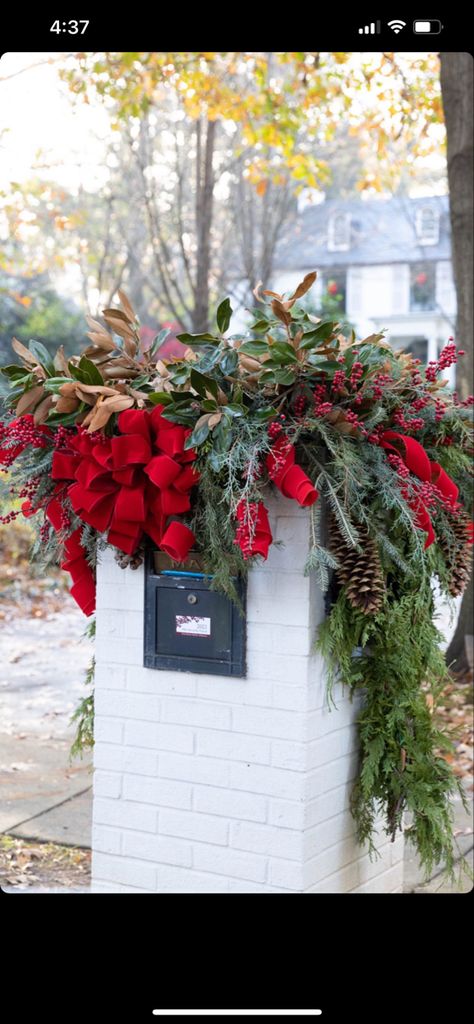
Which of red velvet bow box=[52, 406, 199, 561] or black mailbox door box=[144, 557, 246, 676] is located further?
black mailbox door box=[144, 557, 246, 676]

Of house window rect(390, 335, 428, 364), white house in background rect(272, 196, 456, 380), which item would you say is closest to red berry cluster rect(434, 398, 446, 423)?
white house in background rect(272, 196, 456, 380)

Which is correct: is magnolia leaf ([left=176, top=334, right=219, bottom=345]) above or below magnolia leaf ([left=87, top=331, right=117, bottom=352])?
below

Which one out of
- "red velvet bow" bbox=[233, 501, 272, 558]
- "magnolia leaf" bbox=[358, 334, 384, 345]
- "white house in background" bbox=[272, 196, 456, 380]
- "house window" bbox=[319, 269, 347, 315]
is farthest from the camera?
"white house in background" bbox=[272, 196, 456, 380]

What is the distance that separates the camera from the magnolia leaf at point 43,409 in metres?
2.26

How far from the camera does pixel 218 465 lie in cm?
201

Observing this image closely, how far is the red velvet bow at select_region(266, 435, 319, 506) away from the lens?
199 centimetres

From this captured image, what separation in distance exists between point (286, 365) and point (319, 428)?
0.48 feet

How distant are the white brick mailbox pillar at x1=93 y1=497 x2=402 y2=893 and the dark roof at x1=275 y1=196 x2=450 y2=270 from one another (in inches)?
682

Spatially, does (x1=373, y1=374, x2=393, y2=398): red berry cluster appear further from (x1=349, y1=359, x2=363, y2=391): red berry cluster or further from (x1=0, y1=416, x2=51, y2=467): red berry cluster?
(x1=0, y1=416, x2=51, y2=467): red berry cluster

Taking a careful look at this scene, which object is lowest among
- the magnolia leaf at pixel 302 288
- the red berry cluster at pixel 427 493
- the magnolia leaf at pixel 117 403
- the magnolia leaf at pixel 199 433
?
the red berry cluster at pixel 427 493

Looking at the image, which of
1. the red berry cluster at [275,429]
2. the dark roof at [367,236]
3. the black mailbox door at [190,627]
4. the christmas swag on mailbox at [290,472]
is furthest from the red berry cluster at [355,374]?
the dark roof at [367,236]
